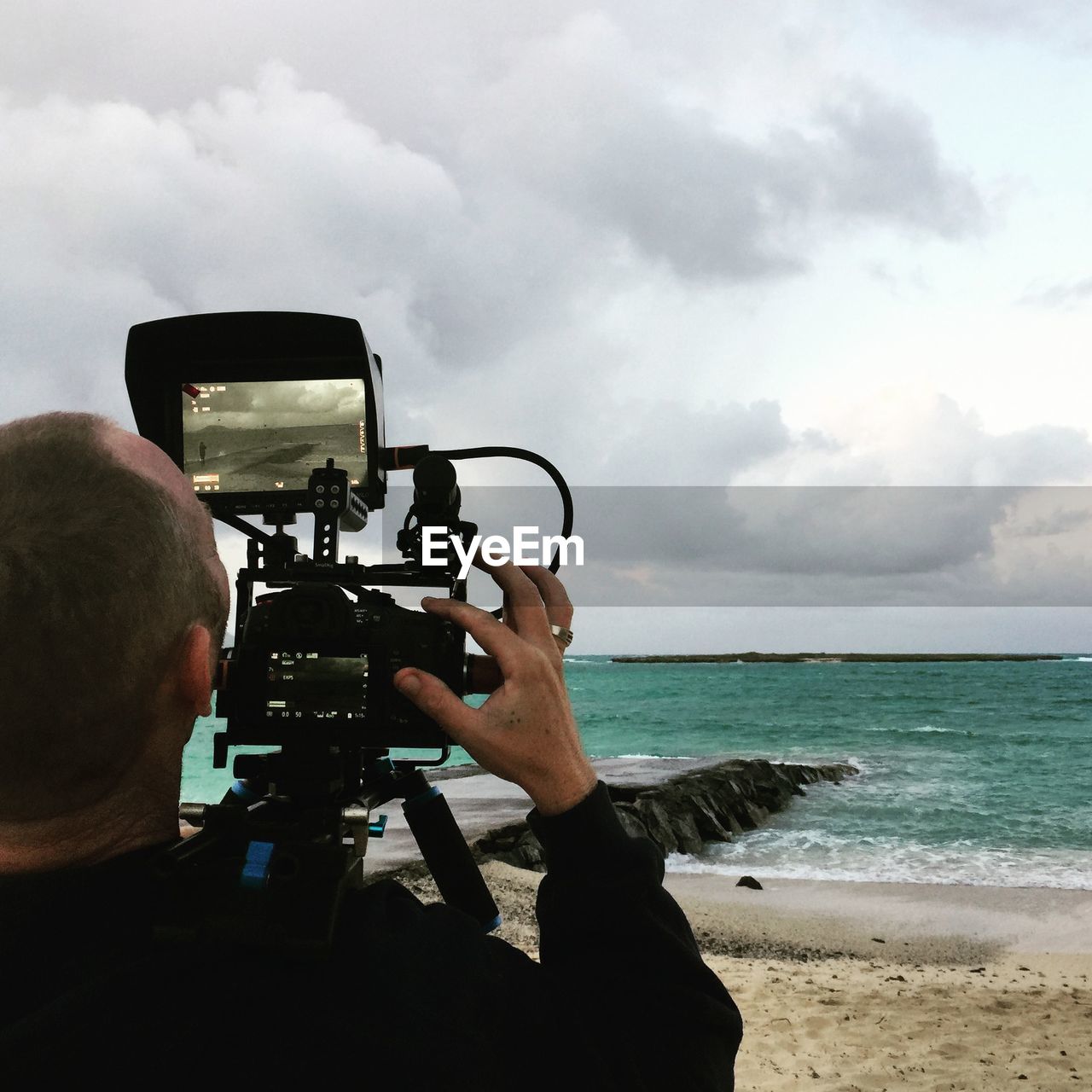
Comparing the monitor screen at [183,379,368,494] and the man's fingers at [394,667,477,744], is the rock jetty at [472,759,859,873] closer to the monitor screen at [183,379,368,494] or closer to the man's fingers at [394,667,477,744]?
the monitor screen at [183,379,368,494]

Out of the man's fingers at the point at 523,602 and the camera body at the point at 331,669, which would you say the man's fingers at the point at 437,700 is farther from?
the camera body at the point at 331,669

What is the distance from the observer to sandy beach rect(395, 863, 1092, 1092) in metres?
4.79

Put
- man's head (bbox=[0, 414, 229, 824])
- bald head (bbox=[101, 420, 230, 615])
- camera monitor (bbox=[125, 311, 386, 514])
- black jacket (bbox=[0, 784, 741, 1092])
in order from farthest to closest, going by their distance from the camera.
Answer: camera monitor (bbox=[125, 311, 386, 514]) → bald head (bbox=[101, 420, 230, 615]) → man's head (bbox=[0, 414, 229, 824]) → black jacket (bbox=[0, 784, 741, 1092])

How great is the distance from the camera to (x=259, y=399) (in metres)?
2.03

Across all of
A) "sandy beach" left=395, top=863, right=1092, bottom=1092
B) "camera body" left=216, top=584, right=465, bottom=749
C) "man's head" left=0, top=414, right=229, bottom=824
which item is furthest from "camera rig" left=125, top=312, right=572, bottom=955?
"sandy beach" left=395, top=863, right=1092, bottom=1092

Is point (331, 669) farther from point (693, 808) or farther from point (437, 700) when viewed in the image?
point (693, 808)

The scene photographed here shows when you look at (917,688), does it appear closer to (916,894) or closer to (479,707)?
(916,894)

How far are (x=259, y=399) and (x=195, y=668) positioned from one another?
1.18 meters

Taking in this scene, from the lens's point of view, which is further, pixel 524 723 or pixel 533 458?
pixel 533 458

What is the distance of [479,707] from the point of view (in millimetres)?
1040

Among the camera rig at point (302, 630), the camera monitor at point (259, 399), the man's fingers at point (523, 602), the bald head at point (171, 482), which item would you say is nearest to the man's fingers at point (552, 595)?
the man's fingers at point (523, 602)

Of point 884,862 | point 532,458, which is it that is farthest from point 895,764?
point 532,458

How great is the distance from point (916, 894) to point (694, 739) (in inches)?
953

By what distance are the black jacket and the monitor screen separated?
116 centimetres
